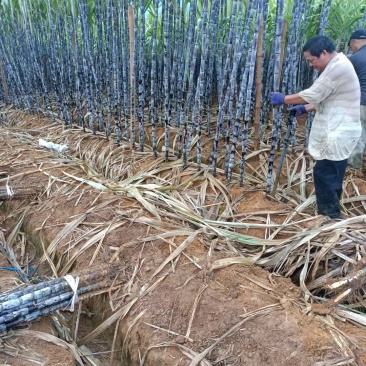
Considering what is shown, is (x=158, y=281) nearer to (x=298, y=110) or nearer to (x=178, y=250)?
(x=178, y=250)

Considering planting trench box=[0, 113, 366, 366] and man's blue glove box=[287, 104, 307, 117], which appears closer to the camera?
planting trench box=[0, 113, 366, 366]

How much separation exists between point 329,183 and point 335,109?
16.2 inches

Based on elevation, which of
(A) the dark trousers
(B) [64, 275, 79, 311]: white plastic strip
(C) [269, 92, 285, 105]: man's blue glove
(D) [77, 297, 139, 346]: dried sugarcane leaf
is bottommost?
(D) [77, 297, 139, 346]: dried sugarcane leaf

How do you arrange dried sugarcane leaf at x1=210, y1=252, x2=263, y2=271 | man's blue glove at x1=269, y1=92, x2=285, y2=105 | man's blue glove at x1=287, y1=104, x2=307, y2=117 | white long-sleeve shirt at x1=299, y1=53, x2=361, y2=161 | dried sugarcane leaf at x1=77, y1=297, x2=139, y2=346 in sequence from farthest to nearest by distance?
1. man's blue glove at x1=287, y1=104, x2=307, y2=117
2. man's blue glove at x1=269, y1=92, x2=285, y2=105
3. white long-sleeve shirt at x1=299, y1=53, x2=361, y2=161
4. dried sugarcane leaf at x1=210, y1=252, x2=263, y2=271
5. dried sugarcane leaf at x1=77, y1=297, x2=139, y2=346

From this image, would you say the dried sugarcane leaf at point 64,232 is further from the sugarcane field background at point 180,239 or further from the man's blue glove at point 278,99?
the man's blue glove at point 278,99

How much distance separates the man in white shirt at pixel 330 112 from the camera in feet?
6.44

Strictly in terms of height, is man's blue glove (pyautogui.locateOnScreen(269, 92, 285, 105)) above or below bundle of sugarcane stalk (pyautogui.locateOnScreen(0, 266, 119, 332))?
above

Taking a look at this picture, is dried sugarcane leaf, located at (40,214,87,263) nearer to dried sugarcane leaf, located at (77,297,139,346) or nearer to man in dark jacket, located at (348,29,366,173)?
dried sugarcane leaf, located at (77,297,139,346)

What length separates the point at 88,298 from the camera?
72.1 inches

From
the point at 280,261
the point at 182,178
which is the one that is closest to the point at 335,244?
the point at 280,261

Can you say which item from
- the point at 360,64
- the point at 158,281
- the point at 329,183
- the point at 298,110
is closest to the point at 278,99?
the point at 298,110

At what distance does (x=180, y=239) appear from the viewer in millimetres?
1970

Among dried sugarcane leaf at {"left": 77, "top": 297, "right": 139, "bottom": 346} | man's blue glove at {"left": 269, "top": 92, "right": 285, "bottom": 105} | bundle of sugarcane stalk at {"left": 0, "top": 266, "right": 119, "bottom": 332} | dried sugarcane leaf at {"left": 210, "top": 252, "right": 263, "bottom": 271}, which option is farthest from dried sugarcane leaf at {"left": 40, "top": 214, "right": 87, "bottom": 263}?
man's blue glove at {"left": 269, "top": 92, "right": 285, "bottom": 105}

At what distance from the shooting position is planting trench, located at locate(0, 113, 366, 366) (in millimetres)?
1392
